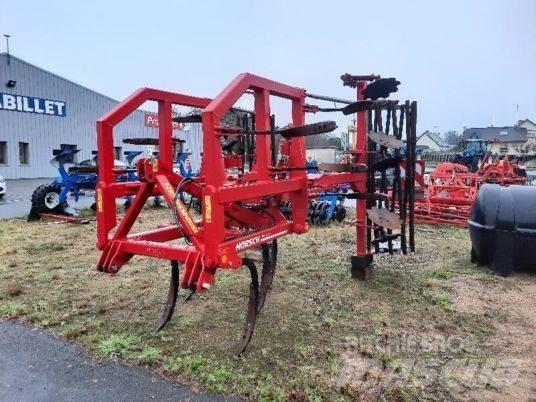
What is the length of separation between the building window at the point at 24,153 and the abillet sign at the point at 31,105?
5.71 feet

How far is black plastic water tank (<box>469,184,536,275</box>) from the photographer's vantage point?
5.27 meters

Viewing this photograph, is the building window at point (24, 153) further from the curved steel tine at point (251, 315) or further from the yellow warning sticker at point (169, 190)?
the curved steel tine at point (251, 315)

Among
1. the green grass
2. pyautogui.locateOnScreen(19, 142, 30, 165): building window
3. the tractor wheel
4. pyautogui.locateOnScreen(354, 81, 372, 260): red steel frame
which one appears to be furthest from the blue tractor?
pyautogui.locateOnScreen(19, 142, 30, 165): building window

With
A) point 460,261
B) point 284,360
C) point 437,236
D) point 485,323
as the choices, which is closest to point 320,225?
point 437,236

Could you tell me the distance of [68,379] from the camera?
319cm

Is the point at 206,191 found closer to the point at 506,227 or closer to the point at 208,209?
the point at 208,209

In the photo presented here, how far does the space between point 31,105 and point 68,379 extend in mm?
24011

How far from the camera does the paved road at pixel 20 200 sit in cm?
1254

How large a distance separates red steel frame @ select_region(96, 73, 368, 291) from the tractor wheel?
8.09 meters

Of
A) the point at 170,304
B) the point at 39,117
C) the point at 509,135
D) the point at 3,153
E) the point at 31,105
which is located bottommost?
the point at 170,304

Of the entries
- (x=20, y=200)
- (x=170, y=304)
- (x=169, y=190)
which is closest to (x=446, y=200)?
(x=170, y=304)

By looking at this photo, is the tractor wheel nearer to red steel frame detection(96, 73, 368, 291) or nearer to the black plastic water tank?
red steel frame detection(96, 73, 368, 291)

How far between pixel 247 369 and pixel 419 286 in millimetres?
2613

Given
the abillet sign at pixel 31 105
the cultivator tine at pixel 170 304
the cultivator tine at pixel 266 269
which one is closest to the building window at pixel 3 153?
the abillet sign at pixel 31 105
